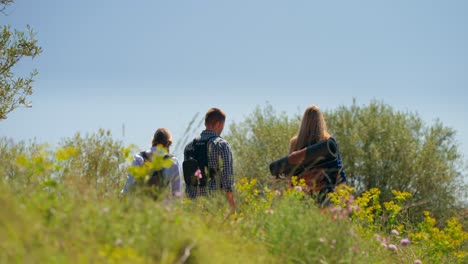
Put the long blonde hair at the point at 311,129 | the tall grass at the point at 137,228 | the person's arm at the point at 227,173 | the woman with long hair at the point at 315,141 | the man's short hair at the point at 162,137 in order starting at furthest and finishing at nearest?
the man's short hair at the point at 162,137 → the person's arm at the point at 227,173 → the long blonde hair at the point at 311,129 → the woman with long hair at the point at 315,141 → the tall grass at the point at 137,228

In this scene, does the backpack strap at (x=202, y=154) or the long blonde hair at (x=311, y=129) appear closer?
the long blonde hair at (x=311, y=129)

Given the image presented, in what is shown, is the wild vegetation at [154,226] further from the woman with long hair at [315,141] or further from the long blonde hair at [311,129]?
the long blonde hair at [311,129]

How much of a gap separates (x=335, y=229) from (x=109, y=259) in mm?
2544

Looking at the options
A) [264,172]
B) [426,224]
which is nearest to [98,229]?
[426,224]

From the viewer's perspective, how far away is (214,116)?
731 cm

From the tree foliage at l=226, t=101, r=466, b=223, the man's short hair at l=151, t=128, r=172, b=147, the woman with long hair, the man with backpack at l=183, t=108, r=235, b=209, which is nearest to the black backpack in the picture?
the man with backpack at l=183, t=108, r=235, b=209

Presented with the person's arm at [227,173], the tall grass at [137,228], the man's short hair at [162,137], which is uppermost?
the man's short hair at [162,137]

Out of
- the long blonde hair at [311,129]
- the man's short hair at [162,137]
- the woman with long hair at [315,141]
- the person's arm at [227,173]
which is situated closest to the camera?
the woman with long hair at [315,141]

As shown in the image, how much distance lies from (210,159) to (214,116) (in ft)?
1.74

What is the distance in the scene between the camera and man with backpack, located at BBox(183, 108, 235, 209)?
7.12 meters

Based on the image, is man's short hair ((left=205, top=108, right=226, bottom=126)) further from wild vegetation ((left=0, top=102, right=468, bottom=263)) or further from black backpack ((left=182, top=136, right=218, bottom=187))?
wild vegetation ((left=0, top=102, right=468, bottom=263))

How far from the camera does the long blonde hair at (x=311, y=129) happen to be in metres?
6.70

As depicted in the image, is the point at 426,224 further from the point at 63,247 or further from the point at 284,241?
the point at 63,247

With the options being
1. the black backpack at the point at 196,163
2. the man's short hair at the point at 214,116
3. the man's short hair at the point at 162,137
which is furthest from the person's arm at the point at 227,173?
the man's short hair at the point at 162,137
